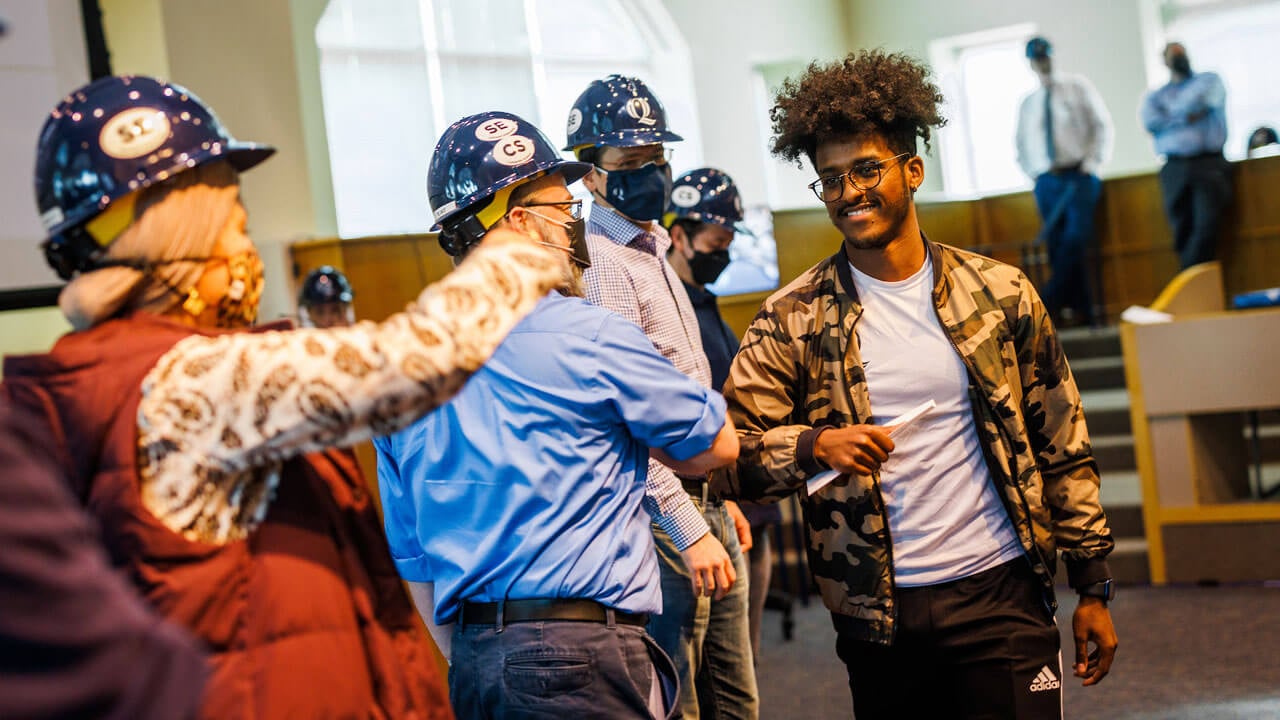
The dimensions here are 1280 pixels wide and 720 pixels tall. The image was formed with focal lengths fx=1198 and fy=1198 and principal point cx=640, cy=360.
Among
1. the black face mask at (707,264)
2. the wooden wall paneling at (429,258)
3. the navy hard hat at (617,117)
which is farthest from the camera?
the wooden wall paneling at (429,258)

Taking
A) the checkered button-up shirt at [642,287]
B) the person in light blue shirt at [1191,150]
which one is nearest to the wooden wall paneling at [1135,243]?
the person in light blue shirt at [1191,150]

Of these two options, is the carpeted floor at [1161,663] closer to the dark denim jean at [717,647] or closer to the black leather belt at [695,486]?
the dark denim jean at [717,647]

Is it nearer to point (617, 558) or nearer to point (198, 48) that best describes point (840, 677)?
point (617, 558)

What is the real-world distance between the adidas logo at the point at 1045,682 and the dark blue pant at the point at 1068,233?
7.72 m

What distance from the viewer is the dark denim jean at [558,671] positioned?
1.90m

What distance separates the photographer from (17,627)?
805 millimetres

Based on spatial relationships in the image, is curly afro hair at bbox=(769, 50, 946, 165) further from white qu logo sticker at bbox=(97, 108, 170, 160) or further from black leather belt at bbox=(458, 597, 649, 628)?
white qu logo sticker at bbox=(97, 108, 170, 160)

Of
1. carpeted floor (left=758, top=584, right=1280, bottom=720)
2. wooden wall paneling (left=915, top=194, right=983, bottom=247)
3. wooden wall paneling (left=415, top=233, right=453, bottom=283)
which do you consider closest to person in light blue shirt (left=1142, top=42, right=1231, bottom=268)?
wooden wall paneling (left=915, top=194, right=983, bottom=247)

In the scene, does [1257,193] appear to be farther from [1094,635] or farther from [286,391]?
[286,391]

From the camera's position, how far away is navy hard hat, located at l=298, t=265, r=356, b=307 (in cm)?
623

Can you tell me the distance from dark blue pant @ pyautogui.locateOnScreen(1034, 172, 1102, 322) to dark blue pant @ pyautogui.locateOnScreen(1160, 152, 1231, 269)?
596mm

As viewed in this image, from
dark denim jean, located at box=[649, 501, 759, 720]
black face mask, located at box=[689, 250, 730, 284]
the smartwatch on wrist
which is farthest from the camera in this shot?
black face mask, located at box=[689, 250, 730, 284]

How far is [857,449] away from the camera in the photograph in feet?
6.96

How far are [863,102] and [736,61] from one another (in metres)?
10.1
